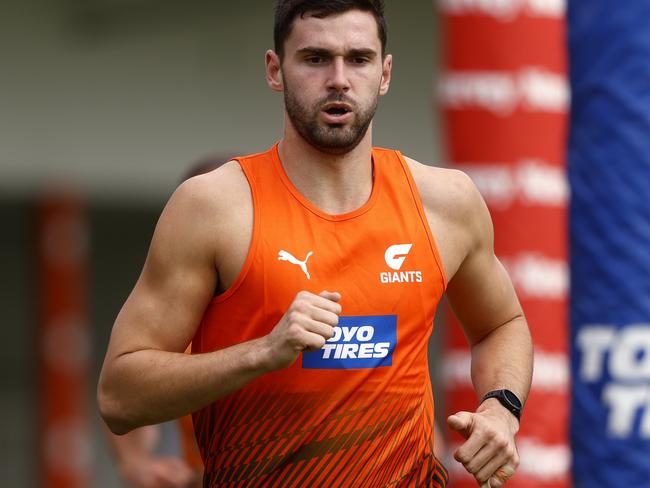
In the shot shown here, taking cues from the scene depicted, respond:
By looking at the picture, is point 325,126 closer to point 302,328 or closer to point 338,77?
point 338,77

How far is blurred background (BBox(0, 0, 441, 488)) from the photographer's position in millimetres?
12133

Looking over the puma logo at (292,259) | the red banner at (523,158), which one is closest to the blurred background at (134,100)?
the red banner at (523,158)

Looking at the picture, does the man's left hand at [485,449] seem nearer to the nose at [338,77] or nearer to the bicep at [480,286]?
the bicep at [480,286]

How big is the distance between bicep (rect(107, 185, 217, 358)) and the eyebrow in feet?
1.67

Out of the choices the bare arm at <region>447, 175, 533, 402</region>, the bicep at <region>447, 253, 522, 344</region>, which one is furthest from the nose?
the bicep at <region>447, 253, 522, 344</region>

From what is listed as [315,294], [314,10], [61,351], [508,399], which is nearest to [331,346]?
[315,294]

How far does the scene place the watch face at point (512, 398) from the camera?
→ 13.1 feet

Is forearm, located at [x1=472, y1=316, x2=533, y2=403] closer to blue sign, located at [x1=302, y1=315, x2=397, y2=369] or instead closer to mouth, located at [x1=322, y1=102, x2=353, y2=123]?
blue sign, located at [x1=302, y1=315, x2=397, y2=369]

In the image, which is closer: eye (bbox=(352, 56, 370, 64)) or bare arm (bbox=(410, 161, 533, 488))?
eye (bbox=(352, 56, 370, 64))

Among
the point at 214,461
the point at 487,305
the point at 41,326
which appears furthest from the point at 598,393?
the point at 41,326

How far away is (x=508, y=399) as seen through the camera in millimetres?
3996

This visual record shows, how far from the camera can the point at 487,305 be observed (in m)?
4.29

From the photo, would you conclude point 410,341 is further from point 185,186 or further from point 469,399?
point 469,399

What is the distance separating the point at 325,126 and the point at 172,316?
0.66 meters
